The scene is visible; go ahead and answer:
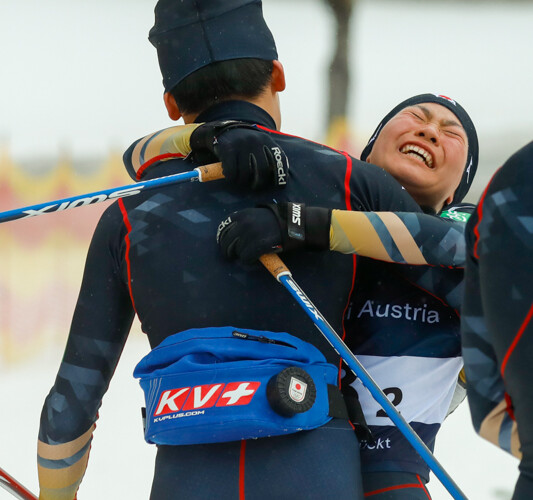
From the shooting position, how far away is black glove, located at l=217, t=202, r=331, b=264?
1.53 meters

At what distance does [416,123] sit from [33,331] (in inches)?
138

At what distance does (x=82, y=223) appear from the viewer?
226 inches

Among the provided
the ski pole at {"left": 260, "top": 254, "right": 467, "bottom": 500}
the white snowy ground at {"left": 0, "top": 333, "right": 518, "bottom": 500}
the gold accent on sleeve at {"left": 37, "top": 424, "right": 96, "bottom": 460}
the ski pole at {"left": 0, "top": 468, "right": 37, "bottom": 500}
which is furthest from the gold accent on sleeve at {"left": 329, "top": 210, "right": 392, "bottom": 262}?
the white snowy ground at {"left": 0, "top": 333, "right": 518, "bottom": 500}

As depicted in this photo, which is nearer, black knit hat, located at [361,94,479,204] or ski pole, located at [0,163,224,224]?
ski pole, located at [0,163,224,224]

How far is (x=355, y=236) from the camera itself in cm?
155

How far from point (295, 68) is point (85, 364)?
5.22 metres

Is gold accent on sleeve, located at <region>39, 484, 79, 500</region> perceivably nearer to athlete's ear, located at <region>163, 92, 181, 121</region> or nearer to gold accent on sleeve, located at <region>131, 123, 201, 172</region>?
gold accent on sleeve, located at <region>131, 123, 201, 172</region>

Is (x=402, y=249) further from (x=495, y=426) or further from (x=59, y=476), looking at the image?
(x=59, y=476)

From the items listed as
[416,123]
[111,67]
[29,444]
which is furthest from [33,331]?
[416,123]

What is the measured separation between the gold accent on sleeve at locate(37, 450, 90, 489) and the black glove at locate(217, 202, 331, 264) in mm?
634

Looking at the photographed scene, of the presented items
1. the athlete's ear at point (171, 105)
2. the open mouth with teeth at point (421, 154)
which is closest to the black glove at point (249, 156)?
the athlete's ear at point (171, 105)

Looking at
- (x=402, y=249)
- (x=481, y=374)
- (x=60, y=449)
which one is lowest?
(x=60, y=449)

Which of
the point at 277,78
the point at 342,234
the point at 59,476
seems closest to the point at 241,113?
the point at 277,78

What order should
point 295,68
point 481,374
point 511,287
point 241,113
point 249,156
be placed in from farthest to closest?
point 295,68
point 241,113
point 249,156
point 481,374
point 511,287
